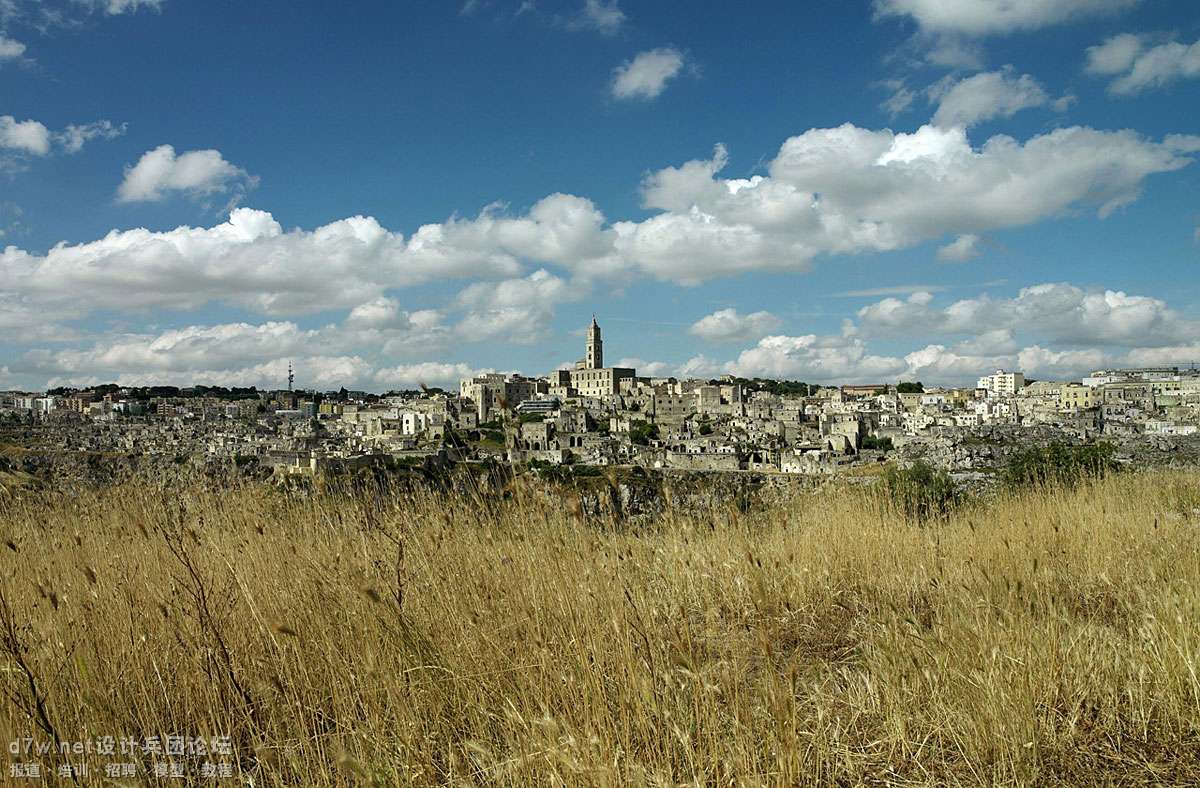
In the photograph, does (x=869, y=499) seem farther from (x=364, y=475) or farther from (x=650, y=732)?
(x=650, y=732)

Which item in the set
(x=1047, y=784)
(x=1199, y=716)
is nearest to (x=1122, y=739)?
(x=1199, y=716)

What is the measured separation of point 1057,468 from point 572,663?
950cm

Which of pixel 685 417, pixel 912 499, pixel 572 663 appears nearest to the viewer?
pixel 572 663

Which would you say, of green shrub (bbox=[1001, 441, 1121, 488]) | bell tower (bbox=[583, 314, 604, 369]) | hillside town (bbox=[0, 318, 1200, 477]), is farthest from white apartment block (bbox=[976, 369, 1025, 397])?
green shrub (bbox=[1001, 441, 1121, 488])

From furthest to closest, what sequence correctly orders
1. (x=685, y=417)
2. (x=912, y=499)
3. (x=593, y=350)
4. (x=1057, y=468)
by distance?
(x=593, y=350), (x=685, y=417), (x=1057, y=468), (x=912, y=499)

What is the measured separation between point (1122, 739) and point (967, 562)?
170 centimetres

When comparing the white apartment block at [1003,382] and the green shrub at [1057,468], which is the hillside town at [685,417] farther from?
the green shrub at [1057,468]

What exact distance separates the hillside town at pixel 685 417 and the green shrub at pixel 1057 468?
97.7 feet

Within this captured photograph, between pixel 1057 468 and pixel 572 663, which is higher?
pixel 572 663

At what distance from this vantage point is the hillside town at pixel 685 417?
190 feet

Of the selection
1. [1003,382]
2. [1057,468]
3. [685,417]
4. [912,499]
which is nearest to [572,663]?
[912,499]

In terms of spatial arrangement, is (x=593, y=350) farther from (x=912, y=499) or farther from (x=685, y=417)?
(x=912, y=499)

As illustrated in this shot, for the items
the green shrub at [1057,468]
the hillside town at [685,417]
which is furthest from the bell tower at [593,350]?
the green shrub at [1057,468]

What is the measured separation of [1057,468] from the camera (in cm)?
947
